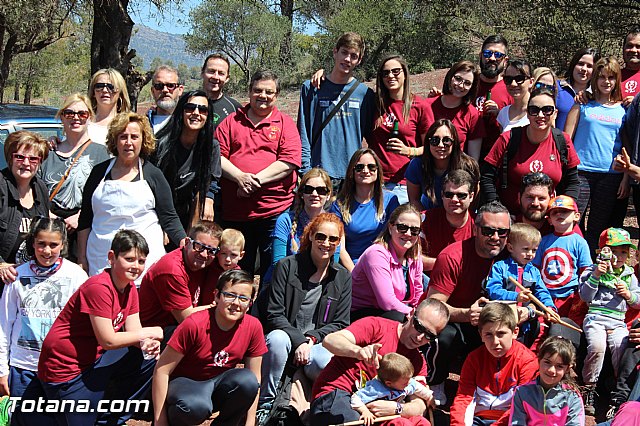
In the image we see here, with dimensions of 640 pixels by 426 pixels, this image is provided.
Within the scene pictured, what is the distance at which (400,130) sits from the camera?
675 centimetres

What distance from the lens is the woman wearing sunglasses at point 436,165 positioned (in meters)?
6.17

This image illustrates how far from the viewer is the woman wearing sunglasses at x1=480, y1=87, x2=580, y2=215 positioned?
6250mm

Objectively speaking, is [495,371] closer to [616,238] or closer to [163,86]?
[616,238]

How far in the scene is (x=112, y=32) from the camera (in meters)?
12.8

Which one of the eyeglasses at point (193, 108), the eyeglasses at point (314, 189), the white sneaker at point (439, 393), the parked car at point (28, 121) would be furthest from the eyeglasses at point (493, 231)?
the parked car at point (28, 121)

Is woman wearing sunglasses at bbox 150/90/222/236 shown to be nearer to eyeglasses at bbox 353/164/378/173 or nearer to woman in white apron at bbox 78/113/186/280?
woman in white apron at bbox 78/113/186/280

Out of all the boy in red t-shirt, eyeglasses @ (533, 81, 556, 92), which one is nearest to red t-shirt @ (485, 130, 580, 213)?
eyeglasses @ (533, 81, 556, 92)

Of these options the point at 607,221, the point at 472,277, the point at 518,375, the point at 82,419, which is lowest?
the point at 82,419

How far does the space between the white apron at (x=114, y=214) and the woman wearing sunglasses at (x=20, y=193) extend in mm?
468

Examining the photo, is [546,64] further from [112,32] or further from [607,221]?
[607,221]

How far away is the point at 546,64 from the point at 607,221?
35.0ft

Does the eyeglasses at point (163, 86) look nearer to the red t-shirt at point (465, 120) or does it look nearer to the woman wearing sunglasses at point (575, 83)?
the red t-shirt at point (465, 120)

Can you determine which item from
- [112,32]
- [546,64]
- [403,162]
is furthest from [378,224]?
[546,64]

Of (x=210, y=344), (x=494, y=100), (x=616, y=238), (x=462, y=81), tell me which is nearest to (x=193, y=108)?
(x=210, y=344)
